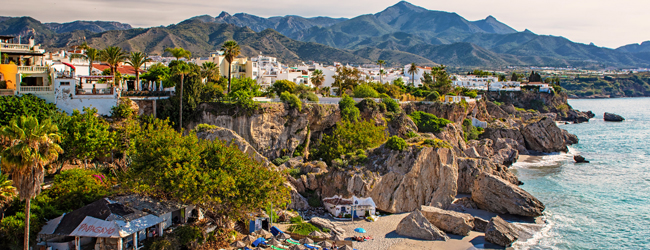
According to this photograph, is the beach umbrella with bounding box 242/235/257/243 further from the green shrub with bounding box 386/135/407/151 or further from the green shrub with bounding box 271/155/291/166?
the green shrub with bounding box 271/155/291/166

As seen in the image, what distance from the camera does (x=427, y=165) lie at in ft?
113

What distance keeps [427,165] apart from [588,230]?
461 inches

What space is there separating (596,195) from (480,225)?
17.1m

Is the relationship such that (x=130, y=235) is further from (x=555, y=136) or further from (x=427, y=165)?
(x=555, y=136)

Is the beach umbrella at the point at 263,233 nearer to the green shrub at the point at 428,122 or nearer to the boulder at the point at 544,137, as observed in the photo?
the green shrub at the point at 428,122

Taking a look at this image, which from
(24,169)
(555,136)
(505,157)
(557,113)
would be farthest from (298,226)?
(557,113)

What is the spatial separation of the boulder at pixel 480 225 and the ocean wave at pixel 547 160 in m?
26.9

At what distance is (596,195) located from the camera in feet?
129

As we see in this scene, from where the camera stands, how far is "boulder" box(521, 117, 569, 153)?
6366 cm

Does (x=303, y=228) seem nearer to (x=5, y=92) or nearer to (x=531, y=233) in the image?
(x=531, y=233)

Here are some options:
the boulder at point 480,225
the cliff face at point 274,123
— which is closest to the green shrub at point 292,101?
the cliff face at point 274,123

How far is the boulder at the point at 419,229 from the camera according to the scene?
27203 mm

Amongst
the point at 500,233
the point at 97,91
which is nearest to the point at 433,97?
the point at 500,233

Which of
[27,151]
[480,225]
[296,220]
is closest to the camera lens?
[27,151]
